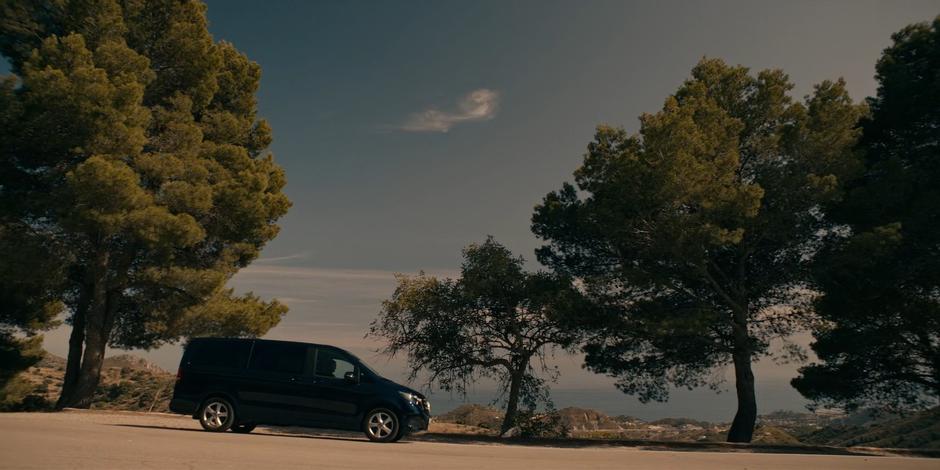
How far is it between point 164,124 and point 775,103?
2136cm

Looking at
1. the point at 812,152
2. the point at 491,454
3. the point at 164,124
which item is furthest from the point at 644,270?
the point at 164,124

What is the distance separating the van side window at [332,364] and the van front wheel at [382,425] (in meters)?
1.00

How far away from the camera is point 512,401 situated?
2014 centimetres

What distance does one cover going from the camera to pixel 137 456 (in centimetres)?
816

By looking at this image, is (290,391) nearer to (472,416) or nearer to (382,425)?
(382,425)

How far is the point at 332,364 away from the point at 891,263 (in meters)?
17.0

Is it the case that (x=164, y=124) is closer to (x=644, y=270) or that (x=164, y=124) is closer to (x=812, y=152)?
(x=644, y=270)

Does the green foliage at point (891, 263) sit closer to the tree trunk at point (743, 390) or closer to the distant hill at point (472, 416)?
the tree trunk at point (743, 390)

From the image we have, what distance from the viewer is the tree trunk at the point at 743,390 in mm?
19578

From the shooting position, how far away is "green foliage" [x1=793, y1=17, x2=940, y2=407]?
1825 centimetres

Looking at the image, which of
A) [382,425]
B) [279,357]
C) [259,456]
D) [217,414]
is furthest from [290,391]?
[259,456]

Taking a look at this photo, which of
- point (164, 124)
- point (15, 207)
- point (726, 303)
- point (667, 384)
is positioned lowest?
point (667, 384)

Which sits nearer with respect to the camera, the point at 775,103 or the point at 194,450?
the point at 194,450

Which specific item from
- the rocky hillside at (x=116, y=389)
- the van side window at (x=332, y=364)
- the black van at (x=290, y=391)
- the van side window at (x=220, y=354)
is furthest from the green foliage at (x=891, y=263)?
the rocky hillside at (x=116, y=389)
